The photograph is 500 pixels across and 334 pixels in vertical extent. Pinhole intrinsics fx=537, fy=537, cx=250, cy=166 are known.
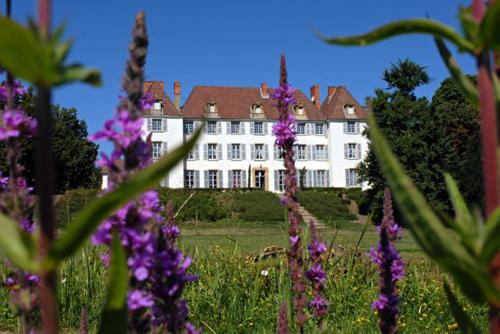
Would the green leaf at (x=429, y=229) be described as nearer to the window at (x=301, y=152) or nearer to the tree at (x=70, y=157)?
the tree at (x=70, y=157)

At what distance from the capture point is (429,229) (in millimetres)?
750

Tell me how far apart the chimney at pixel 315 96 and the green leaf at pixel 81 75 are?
220ft

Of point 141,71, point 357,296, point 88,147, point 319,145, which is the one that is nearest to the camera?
point 141,71

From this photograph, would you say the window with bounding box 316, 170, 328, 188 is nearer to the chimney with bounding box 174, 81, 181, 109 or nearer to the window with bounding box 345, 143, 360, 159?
the window with bounding box 345, 143, 360, 159

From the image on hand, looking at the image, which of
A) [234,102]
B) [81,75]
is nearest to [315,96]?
[234,102]

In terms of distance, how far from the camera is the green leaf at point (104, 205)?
0.70 meters

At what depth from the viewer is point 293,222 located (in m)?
2.97

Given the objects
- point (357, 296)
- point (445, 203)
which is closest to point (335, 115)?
point (445, 203)

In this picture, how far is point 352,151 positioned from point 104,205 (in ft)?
211

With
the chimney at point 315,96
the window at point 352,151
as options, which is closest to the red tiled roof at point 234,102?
the chimney at point 315,96

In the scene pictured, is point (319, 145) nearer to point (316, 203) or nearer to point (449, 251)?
point (316, 203)

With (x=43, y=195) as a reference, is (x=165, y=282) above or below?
below

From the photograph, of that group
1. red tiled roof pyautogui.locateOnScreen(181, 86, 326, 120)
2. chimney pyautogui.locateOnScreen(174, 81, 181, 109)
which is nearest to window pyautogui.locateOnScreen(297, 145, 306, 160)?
red tiled roof pyautogui.locateOnScreen(181, 86, 326, 120)

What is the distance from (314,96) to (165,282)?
222 feet
